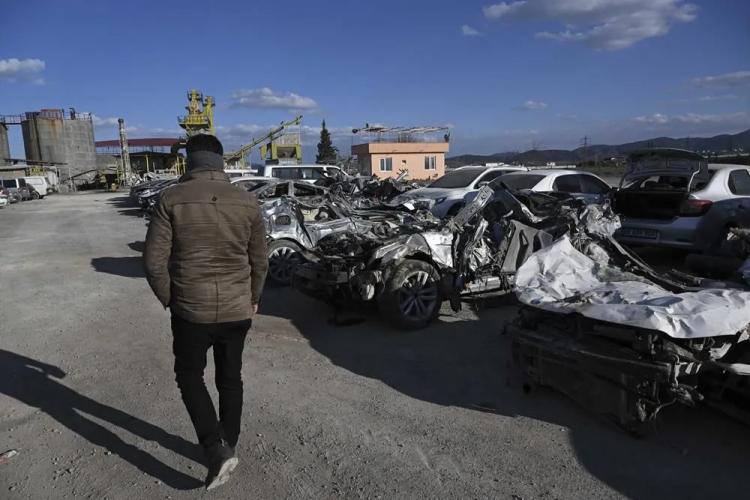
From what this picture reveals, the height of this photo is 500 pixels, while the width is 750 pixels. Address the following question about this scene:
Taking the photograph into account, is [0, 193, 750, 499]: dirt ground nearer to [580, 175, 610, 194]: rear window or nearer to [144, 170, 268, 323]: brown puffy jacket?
[144, 170, 268, 323]: brown puffy jacket

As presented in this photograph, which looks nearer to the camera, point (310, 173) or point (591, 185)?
point (591, 185)

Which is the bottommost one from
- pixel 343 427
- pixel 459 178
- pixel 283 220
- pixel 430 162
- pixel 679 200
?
pixel 343 427

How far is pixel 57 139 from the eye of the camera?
60688 millimetres

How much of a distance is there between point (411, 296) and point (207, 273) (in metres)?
3.09

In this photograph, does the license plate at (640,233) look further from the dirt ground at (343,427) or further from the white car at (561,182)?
the dirt ground at (343,427)

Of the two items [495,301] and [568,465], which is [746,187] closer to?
[495,301]

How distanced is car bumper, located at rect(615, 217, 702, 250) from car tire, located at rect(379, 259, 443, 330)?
169 inches

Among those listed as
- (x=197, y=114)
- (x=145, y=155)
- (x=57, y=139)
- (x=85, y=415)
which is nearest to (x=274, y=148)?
(x=197, y=114)

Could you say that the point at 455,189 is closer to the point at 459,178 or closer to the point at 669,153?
the point at 459,178

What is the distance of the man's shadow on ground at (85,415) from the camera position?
3.10m

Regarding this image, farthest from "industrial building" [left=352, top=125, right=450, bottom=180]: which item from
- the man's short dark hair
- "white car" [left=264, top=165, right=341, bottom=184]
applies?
the man's short dark hair

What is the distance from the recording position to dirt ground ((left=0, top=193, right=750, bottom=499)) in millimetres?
2914

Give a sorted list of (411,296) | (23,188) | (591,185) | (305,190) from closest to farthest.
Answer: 1. (411,296)
2. (591,185)
3. (305,190)
4. (23,188)

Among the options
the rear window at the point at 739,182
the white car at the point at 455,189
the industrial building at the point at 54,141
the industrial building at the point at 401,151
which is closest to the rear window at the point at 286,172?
the white car at the point at 455,189
